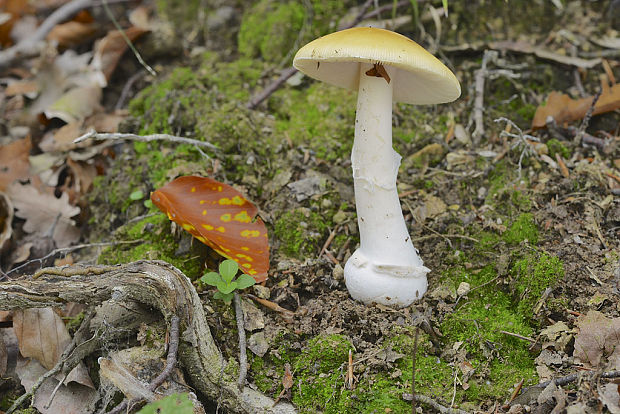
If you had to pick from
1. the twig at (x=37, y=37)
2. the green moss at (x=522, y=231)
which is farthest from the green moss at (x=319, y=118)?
the twig at (x=37, y=37)

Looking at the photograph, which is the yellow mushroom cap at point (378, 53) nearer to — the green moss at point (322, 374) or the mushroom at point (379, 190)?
the mushroom at point (379, 190)

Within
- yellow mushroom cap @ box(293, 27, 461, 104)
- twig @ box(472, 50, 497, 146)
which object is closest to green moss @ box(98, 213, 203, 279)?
yellow mushroom cap @ box(293, 27, 461, 104)

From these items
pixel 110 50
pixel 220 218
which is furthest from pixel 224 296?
pixel 110 50

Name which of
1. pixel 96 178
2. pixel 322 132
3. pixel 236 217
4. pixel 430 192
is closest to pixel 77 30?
pixel 96 178

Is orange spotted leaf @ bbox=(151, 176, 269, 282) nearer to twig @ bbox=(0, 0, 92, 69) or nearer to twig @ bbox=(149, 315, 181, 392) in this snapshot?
twig @ bbox=(149, 315, 181, 392)

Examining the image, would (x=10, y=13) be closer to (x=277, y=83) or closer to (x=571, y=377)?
(x=277, y=83)
